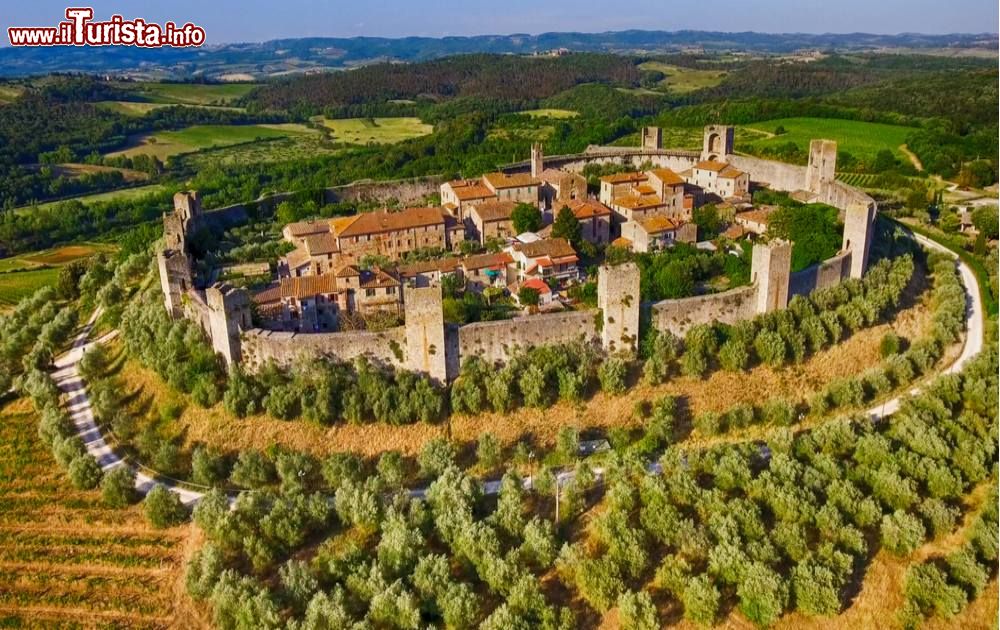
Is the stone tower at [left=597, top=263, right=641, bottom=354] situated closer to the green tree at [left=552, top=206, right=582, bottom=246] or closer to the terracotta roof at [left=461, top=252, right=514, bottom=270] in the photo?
the terracotta roof at [left=461, top=252, right=514, bottom=270]

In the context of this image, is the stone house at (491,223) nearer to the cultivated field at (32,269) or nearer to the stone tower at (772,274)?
the stone tower at (772,274)

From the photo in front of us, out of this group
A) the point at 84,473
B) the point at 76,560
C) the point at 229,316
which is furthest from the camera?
the point at 229,316

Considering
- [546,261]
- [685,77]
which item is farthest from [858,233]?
[685,77]

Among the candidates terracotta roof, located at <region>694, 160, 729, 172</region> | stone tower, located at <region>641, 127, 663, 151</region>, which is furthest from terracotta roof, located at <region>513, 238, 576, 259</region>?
stone tower, located at <region>641, 127, 663, 151</region>

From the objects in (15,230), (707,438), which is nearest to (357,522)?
(707,438)

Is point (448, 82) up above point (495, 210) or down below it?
above

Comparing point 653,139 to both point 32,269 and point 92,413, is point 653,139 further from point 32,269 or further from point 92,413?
point 32,269

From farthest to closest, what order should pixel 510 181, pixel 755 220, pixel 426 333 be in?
pixel 510 181 < pixel 755 220 < pixel 426 333

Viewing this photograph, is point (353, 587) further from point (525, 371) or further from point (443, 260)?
point (443, 260)
